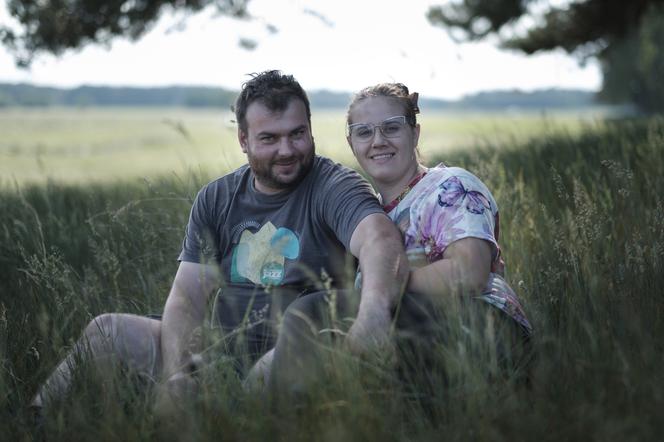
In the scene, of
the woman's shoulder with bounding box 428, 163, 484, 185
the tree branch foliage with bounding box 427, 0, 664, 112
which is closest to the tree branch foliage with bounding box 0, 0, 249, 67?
the tree branch foliage with bounding box 427, 0, 664, 112

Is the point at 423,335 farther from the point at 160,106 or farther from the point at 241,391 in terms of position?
the point at 160,106

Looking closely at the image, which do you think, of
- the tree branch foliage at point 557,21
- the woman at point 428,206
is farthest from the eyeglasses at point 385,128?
the tree branch foliage at point 557,21

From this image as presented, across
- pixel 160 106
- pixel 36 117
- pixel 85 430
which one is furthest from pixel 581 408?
pixel 160 106

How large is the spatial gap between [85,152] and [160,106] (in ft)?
275

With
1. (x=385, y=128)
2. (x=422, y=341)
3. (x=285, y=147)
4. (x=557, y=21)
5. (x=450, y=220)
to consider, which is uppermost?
(x=557, y=21)

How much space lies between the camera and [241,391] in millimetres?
2568

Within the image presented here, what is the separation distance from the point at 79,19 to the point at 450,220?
8108 millimetres

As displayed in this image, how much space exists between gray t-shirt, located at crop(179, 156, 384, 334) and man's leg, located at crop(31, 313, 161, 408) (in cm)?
35

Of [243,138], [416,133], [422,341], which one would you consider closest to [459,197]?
[416,133]

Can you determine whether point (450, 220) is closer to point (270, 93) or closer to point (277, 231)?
point (277, 231)

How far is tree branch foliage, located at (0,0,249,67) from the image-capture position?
9.05 metres

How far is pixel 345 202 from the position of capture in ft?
10.3

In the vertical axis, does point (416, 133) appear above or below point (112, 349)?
above

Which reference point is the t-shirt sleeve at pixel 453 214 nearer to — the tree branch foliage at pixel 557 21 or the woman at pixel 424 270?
the woman at pixel 424 270
